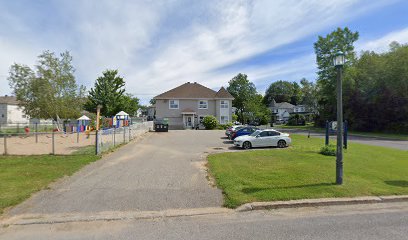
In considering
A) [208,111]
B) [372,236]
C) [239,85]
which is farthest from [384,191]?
[239,85]

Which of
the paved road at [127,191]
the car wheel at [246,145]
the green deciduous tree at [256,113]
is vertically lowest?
the paved road at [127,191]

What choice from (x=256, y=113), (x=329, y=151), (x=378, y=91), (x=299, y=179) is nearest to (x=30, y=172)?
(x=299, y=179)

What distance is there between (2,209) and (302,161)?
10450 millimetres

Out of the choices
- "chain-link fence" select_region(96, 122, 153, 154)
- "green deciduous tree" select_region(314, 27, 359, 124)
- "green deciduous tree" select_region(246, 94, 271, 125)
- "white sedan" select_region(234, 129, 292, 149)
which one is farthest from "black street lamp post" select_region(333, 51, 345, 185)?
"green deciduous tree" select_region(246, 94, 271, 125)

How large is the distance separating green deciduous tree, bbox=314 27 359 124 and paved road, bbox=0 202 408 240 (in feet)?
159

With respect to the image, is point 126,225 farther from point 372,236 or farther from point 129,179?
point 372,236

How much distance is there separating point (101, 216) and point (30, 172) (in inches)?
226

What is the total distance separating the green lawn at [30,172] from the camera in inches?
266

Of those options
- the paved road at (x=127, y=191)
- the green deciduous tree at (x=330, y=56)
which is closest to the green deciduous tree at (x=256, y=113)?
the green deciduous tree at (x=330, y=56)

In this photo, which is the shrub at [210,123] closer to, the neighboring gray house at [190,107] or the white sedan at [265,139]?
the neighboring gray house at [190,107]

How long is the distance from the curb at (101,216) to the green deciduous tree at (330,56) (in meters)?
49.5

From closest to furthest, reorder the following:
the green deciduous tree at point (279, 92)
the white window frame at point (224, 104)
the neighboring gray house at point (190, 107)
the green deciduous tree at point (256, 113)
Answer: the neighboring gray house at point (190, 107) → the white window frame at point (224, 104) → the green deciduous tree at point (256, 113) → the green deciduous tree at point (279, 92)

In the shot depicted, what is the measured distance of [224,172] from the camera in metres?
9.30

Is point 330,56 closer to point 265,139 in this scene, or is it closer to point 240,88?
point 240,88
